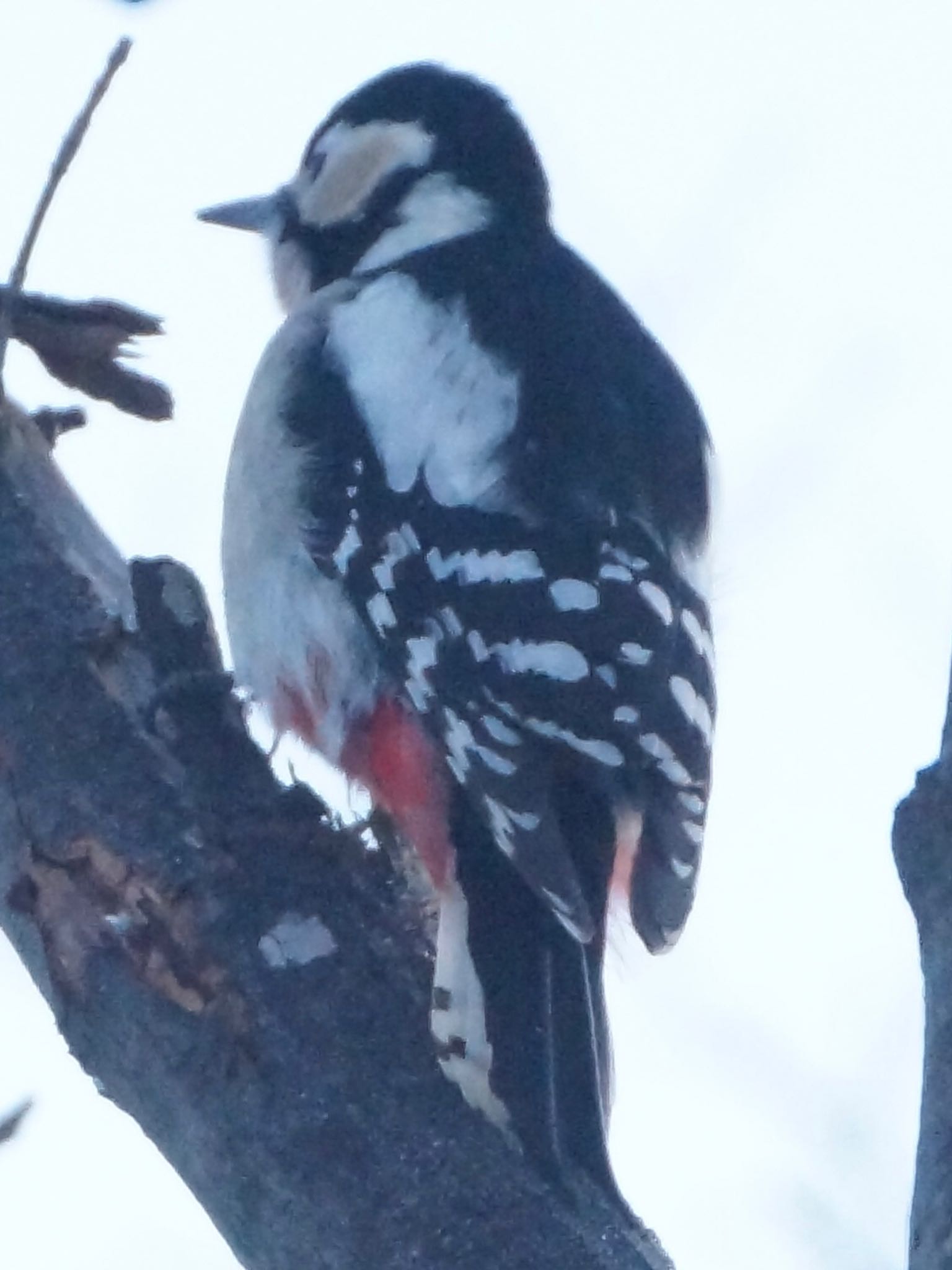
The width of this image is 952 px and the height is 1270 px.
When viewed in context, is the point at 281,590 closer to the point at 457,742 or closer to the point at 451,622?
the point at 451,622

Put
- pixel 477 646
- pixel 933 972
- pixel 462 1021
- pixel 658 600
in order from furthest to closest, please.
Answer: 1. pixel 658 600
2. pixel 477 646
3. pixel 462 1021
4. pixel 933 972

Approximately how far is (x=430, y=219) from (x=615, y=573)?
125 cm

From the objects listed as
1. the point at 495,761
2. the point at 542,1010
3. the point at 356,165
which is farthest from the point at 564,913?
the point at 356,165

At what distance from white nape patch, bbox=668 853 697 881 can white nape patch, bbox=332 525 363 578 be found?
24.7 inches

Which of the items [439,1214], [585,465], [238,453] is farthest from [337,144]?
[439,1214]

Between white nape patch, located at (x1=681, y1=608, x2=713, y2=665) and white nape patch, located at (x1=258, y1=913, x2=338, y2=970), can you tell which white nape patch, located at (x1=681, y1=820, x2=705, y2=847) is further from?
white nape patch, located at (x1=258, y1=913, x2=338, y2=970)

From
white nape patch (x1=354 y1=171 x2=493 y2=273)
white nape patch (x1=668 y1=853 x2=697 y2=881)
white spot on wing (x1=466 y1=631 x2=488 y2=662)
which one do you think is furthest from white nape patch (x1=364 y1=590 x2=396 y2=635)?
white nape patch (x1=354 y1=171 x2=493 y2=273)

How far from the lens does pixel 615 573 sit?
7.74ft

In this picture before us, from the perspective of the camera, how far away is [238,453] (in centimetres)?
279

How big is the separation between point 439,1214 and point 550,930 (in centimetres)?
50

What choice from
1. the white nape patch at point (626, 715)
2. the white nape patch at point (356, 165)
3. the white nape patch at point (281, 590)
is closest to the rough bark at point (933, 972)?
the white nape patch at point (626, 715)

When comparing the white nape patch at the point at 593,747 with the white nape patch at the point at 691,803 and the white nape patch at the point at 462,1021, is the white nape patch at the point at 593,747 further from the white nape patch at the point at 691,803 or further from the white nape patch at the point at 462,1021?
the white nape patch at the point at 462,1021

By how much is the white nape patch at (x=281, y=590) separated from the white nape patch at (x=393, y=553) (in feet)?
0.33

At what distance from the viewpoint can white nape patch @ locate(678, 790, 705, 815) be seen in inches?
87.1
